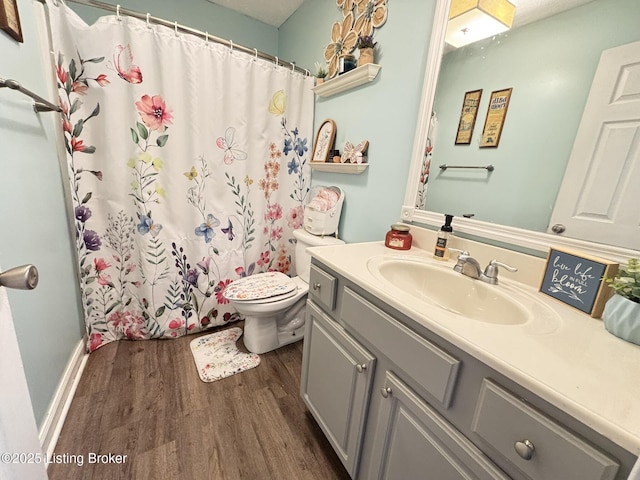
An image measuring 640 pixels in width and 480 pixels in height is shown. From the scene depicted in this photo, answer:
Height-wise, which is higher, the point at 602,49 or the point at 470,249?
the point at 602,49

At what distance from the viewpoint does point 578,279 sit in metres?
0.71

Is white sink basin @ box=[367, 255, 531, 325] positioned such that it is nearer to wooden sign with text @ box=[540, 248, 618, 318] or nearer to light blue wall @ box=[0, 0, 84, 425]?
wooden sign with text @ box=[540, 248, 618, 318]

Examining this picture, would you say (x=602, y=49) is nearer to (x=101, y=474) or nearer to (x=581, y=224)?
(x=581, y=224)

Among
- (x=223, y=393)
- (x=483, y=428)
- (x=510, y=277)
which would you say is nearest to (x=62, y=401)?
(x=223, y=393)

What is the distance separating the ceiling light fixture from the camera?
0.90m

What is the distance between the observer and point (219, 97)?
5.16 ft

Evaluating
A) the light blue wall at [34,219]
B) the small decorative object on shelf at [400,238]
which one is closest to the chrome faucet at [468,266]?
the small decorative object on shelf at [400,238]

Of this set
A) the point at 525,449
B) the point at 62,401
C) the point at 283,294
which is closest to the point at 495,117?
the point at 525,449

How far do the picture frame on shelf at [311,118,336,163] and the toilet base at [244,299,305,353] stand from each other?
960 millimetres

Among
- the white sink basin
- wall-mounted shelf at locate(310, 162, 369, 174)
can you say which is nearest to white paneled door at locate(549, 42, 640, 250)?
the white sink basin

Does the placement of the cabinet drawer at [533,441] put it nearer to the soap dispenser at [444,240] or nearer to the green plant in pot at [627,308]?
the green plant in pot at [627,308]

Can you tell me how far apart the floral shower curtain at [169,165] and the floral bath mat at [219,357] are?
14cm

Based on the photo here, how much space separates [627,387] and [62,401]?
6.14 ft

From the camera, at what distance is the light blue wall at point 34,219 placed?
87 cm
